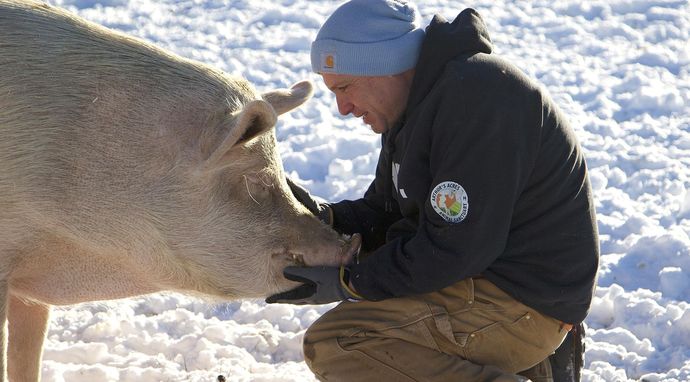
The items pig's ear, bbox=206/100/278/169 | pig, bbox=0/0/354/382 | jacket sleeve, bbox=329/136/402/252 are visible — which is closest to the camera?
pig's ear, bbox=206/100/278/169

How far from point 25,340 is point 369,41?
7.11ft

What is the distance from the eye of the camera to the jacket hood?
423 centimetres

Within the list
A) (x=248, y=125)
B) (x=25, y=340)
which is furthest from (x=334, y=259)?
(x=25, y=340)

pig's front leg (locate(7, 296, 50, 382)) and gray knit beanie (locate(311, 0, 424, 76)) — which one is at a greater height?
gray knit beanie (locate(311, 0, 424, 76))

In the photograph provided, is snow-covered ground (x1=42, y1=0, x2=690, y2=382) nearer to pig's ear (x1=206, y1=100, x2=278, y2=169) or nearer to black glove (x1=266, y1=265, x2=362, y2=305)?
black glove (x1=266, y1=265, x2=362, y2=305)

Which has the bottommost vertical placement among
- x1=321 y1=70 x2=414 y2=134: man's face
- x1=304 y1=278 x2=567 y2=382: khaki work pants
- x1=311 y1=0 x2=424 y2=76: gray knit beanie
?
x1=304 y1=278 x2=567 y2=382: khaki work pants

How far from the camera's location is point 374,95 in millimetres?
4453

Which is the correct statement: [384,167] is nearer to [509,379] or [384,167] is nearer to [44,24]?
[509,379]

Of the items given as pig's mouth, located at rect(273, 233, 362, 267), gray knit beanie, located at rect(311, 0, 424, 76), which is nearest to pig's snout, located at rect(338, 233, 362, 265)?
pig's mouth, located at rect(273, 233, 362, 267)

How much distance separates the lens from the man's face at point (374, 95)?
4.40m

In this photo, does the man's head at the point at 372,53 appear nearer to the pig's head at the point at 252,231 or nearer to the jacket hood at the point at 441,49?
the jacket hood at the point at 441,49

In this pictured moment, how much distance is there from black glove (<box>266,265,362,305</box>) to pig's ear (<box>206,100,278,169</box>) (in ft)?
2.12

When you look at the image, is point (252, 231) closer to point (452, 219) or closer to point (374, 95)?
point (374, 95)

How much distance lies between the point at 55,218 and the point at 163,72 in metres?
0.74
